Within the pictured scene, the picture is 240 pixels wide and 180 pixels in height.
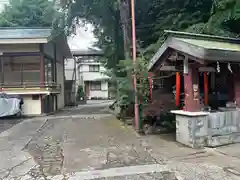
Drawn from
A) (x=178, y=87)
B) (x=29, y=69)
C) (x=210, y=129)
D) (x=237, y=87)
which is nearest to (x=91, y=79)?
(x=29, y=69)

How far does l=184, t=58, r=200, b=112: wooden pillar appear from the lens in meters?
6.18

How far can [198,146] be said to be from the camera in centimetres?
598

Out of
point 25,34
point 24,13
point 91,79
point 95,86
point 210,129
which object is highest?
point 24,13

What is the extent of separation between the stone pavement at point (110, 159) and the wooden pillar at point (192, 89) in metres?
0.99

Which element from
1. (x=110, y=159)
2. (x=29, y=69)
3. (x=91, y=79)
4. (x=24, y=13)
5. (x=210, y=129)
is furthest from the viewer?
(x=91, y=79)

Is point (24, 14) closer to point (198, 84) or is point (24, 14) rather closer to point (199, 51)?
point (198, 84)

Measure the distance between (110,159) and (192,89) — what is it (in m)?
2.50

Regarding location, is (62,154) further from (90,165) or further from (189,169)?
(189,169)

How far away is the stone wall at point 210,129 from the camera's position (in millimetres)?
5996

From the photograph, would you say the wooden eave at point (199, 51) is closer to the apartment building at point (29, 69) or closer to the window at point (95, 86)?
the apartment building at point (29, 69)

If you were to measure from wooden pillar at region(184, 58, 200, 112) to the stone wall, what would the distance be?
0.89 feet

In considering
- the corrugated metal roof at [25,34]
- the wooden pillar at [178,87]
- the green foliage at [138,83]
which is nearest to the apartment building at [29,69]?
the corrugated metal roof at [25,34]

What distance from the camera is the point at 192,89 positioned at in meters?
6.20

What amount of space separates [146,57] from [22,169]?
5635mm
